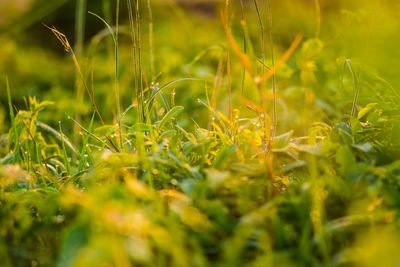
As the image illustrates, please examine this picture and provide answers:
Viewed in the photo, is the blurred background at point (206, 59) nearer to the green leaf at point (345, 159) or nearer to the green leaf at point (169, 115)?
the green leaf at point (169, 115)

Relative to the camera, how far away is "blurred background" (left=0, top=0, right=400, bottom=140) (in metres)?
1.53

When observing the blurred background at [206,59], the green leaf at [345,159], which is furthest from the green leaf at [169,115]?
the green leaf at [345,159]

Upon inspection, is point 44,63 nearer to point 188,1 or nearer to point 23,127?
point 23,127

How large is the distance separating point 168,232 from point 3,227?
39 cm

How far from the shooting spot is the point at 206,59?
114 inches

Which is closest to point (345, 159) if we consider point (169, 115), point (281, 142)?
point (281, 142)

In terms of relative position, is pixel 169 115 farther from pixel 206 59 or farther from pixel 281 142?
pixel 206 59

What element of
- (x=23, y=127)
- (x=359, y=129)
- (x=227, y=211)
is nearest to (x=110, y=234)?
(x=227, y=211)

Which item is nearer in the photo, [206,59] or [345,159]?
[345,159]

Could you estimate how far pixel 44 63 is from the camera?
3602 millimetres

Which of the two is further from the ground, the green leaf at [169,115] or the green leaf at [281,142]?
the green leaf at [169,115]

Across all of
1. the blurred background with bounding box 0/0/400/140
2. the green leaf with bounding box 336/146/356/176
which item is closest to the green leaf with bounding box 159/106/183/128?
the blurred background with bounding box 0/0/400/140

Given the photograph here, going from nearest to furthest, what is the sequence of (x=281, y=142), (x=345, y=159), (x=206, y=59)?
(x=345, y=159) → (x=281, y=142) → (x=206, y=59)

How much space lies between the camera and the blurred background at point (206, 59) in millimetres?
1534
